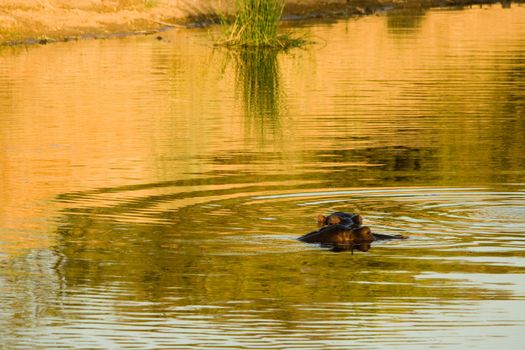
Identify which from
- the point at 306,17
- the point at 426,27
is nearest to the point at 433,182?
the point at 426,27

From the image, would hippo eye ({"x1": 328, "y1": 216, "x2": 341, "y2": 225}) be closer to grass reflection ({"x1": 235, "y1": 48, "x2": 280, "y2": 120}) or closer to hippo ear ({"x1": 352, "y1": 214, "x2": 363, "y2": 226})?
hippo ear ({"x1": 352, "y1": 214, "x2": 363, "y2": 226})

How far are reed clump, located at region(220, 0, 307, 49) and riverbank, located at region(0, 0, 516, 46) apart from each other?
362 cm

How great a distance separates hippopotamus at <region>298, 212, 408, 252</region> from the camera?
11875mm

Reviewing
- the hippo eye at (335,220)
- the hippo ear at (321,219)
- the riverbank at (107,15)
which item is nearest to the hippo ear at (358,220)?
the hippo eye at (335,220)

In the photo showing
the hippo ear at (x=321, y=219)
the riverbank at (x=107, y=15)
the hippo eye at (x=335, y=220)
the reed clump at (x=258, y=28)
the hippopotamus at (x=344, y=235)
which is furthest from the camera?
the riverbank at (x=107, y=15)

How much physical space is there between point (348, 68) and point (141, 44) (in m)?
7.52

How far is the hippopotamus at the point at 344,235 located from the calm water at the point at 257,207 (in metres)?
0.11

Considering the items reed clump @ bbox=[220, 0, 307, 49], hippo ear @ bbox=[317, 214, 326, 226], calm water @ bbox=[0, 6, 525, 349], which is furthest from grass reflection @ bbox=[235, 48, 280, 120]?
hippo ear @ bbox=[317, 214, 326, 226]

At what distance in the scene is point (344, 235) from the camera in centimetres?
1194

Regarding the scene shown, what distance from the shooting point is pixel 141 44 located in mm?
35281

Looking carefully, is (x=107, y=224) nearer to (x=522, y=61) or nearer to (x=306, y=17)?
(x=522, y=61)

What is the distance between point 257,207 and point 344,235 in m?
1.74

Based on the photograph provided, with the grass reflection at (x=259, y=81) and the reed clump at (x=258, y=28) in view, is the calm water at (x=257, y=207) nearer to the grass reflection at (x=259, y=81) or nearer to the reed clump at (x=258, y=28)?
the grass reflection at (x=259, y=81)

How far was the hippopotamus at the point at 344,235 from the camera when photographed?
11.9 metres
